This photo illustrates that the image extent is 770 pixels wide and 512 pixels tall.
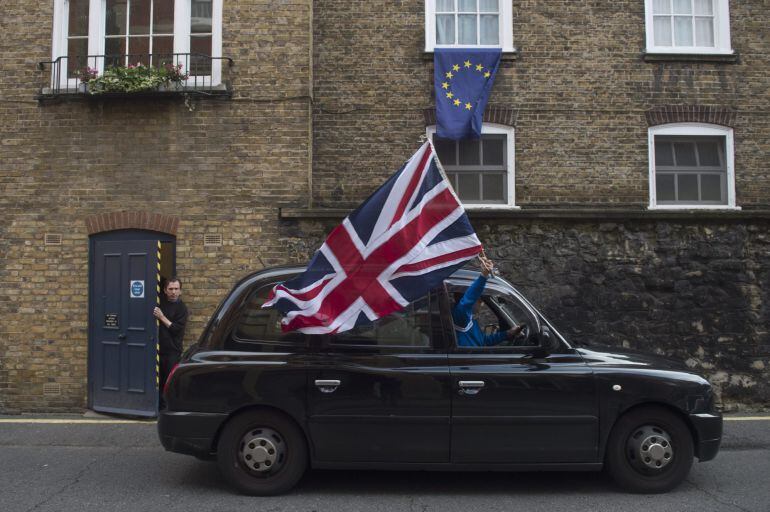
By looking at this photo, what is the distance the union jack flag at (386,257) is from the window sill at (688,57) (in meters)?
6.28

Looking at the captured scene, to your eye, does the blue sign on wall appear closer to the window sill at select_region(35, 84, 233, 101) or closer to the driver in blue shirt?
the window sill at select_region(35, 84, 233, 101)

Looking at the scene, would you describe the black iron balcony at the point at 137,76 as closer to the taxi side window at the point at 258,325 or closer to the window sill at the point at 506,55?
the window sill at the point at 506,55

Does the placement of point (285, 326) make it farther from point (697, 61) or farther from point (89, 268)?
point (697, 61)

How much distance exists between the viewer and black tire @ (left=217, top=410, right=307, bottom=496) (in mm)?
5699

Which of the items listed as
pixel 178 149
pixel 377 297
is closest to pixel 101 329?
pixel 178 149

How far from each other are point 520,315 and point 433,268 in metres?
0.92

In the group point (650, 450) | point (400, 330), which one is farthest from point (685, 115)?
point (400, 330)

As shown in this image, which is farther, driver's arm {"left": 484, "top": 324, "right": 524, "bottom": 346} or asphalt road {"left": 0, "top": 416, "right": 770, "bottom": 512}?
driver's arm {"left": 484, "top": 324, "right": 524, "bottom": 346}

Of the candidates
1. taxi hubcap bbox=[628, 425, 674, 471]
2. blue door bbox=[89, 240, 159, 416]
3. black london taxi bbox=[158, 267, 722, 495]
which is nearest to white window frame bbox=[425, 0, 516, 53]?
blue door bbox=[89, 240, 159, 416]

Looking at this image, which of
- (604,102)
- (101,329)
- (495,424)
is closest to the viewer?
(495,424)

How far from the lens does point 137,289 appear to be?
30.1ft

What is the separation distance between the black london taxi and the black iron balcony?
16.4ft

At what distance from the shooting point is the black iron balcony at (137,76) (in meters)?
9.38

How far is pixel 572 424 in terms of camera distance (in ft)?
18.4
